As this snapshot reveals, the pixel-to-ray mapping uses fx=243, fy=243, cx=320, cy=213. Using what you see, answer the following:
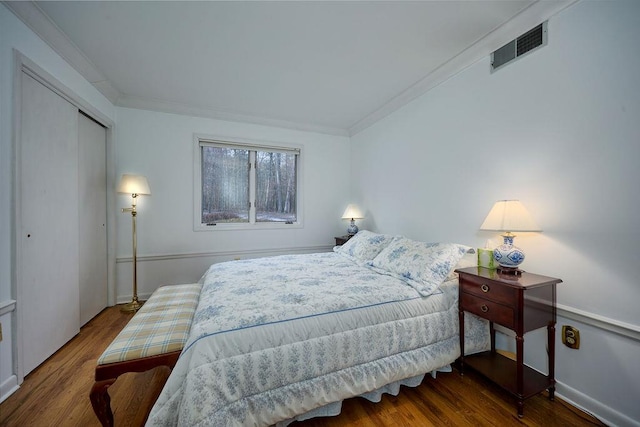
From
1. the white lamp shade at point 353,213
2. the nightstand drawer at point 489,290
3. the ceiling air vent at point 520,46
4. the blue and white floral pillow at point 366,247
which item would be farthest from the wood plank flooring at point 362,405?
the ceiling air vent at point 520,46

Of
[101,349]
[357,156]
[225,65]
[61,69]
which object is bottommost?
[101,349]

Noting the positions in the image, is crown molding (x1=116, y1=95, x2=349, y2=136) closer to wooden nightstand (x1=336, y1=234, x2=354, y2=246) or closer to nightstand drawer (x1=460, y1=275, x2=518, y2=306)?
wooden nightstand (x1=336, y1=234, x2=354, y2=246)

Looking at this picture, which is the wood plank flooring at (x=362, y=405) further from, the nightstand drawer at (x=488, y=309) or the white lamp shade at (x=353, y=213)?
the white lamp shade at (x=353, y=213)

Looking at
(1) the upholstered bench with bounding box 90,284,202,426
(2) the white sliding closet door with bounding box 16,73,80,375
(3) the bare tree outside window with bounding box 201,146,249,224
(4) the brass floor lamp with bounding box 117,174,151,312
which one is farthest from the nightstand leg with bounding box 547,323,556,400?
(4) the brass floor lamp with bounding box 117,174,151,312

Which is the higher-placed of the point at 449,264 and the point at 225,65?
the point at 225,65

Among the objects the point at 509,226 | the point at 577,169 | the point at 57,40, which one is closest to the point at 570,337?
the point at 509,226

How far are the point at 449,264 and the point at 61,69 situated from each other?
11.9 feet

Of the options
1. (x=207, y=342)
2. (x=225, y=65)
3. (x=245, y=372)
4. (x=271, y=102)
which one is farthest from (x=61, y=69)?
(x=245, y=372)

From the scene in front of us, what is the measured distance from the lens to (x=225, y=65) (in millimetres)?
2324

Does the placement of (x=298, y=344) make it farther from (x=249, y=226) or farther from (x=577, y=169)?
(x=249, y=226)

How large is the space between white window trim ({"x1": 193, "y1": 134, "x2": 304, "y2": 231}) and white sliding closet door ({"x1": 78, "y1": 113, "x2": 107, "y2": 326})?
3.16 ft

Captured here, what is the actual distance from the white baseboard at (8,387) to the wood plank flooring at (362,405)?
0.03 meters

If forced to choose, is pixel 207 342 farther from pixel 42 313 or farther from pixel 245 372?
pixel 42 313

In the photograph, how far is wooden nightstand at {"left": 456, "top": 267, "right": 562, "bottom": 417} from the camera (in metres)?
1.41
